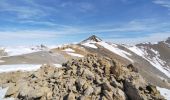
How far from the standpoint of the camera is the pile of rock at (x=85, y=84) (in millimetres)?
34938

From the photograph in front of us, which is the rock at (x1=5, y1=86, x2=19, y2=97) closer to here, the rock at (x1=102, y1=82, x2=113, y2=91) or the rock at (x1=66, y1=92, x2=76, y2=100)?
the rock at (x1=66, y1=92, x2=76, y2=100)

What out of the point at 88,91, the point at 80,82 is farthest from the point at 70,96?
the point at 80,82

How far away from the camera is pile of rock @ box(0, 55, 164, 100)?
34938mm

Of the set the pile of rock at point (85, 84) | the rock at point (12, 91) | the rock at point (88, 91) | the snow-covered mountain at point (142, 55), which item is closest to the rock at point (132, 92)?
the pile of rock at point (85, 84)

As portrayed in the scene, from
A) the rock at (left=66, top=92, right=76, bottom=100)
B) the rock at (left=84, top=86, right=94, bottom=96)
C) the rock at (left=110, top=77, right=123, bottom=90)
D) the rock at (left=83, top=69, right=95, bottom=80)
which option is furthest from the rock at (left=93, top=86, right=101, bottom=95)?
the rock at (left=66, top=92, right=76, bottom=100)

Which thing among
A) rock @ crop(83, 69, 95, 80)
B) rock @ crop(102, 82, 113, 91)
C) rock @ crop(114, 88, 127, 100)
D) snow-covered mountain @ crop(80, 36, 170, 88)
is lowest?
snow-covered mountain @ crop(80, 36, 170, 88)

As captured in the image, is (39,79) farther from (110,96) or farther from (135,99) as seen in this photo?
(135,99)

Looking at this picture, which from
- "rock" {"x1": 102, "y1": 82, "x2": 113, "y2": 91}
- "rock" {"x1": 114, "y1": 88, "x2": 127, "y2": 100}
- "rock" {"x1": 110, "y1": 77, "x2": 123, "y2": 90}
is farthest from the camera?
"rock" {"x1": 110, "y1": 77, "x2": 123, "y2": 90}

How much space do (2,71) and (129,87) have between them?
20452 mm

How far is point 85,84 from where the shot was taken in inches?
1437

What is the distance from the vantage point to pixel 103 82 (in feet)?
119

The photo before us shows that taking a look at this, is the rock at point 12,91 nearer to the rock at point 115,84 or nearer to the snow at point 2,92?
the snow at point 2,92

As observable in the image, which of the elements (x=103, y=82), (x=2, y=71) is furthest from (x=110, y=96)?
(x=2, y=71)

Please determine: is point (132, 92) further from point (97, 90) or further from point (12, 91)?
point (12, 91)
